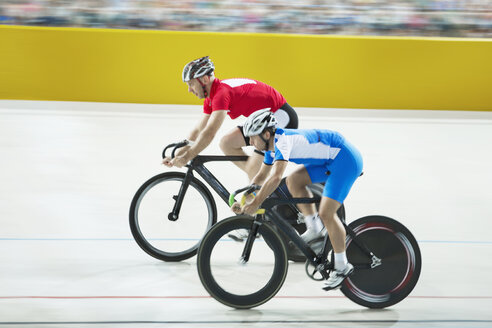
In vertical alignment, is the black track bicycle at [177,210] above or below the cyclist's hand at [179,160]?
below

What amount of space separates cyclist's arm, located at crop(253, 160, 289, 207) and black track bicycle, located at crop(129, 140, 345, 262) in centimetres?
86

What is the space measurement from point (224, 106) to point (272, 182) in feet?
3.75

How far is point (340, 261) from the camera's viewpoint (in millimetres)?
3842

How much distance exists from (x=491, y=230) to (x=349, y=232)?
2298 millimetres

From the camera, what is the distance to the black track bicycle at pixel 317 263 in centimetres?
382

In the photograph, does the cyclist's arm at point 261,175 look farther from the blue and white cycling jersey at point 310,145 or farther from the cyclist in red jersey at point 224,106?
the cyclist in red jersey at point 224,106

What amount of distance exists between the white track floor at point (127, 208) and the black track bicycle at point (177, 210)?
13 cm

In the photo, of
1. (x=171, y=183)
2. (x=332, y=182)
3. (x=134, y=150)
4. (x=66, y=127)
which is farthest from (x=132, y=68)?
(x=332, y=182)

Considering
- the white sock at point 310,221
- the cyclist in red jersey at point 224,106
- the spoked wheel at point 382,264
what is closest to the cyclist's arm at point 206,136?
the cyclist in red jersey at point 224,106

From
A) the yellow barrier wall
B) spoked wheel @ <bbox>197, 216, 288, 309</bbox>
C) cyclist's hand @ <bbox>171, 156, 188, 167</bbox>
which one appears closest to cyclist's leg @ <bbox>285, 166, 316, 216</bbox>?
spoked wheel @ <bbox>197, 216, 288, 309</bbox>

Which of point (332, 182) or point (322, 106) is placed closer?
point (332, 182)

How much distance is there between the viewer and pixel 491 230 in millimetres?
5598

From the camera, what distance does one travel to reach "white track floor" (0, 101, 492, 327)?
396cm

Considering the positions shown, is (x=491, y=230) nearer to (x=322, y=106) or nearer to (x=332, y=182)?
(x=332, y=182)
